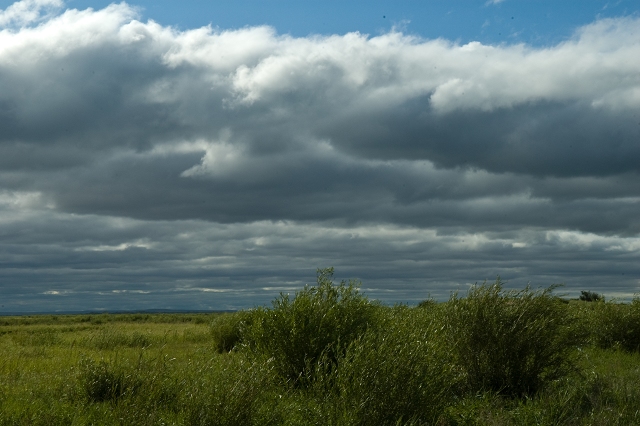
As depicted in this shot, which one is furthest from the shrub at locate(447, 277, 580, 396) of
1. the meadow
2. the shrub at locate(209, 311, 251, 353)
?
the shrub at locate(209, 311, 251, 353)

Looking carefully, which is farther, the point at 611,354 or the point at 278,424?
the point at 611,354

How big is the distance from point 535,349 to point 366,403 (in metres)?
8.01

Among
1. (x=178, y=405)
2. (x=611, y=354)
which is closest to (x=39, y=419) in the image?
(x=178, y=405)

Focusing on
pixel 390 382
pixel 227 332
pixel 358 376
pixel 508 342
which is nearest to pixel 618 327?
pixel 508 342

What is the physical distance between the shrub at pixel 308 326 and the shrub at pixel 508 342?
288 cm

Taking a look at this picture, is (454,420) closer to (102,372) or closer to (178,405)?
(178,405)

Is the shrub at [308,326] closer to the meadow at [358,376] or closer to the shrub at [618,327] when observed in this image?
the meadow at [358,376]

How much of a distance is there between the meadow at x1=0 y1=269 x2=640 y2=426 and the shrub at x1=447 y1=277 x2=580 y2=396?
0.10 feet

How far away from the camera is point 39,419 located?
40.7 ft

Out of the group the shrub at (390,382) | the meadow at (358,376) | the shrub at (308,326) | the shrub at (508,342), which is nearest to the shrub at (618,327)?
the meadow at (358,376)

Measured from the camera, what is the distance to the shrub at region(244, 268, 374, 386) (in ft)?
56.4

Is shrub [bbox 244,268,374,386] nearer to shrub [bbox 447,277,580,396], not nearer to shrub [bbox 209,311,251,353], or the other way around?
Answer: shrub [bbox 447,277,580,396]

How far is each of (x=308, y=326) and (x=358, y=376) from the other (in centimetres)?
552

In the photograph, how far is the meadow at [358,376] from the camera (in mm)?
11969
